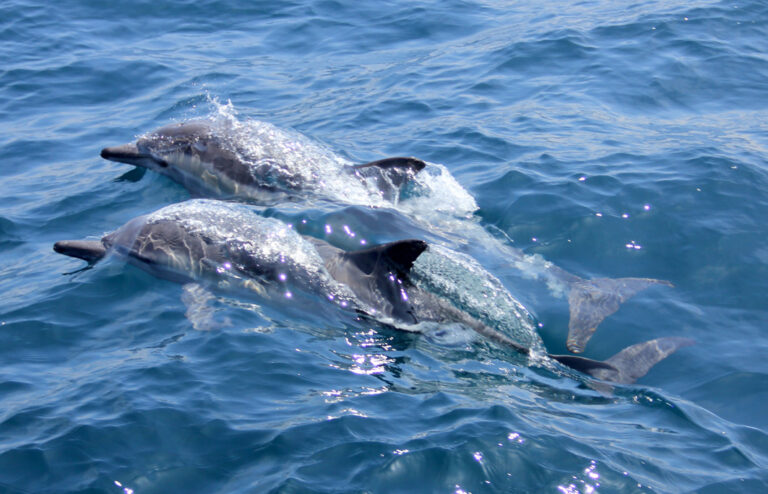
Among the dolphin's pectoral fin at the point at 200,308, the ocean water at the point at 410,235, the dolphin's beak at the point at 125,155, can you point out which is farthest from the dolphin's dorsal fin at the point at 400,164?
the dolphin's beak at the point at 125,155

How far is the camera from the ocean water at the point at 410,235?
5980 mm

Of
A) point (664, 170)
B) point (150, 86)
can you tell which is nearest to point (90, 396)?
point (664, 170)

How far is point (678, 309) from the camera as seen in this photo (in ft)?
28.4

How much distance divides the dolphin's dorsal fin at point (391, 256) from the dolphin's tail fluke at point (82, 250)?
3236 millimetres

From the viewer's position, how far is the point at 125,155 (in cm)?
Answer: 1234

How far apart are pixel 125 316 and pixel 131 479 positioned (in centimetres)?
306

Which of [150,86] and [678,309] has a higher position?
[150,86]

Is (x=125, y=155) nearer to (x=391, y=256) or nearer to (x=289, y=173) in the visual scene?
(x=289, y=173)

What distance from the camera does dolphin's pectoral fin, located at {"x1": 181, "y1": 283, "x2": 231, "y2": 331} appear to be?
805 cm

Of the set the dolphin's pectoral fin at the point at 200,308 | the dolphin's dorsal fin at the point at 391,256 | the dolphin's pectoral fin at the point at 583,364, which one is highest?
the dolphin's dorsal fin at the point at 391,256

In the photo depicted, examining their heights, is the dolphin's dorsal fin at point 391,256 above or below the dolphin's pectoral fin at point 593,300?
above

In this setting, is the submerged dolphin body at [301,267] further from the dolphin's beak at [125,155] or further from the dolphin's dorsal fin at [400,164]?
the dolphin's beak at [125,155]

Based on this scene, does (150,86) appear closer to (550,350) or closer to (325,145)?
(325,145)

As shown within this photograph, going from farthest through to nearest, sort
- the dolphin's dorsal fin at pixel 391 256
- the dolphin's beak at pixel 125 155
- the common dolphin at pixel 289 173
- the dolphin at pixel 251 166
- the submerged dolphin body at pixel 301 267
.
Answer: the dolphin's beak at pixel 125 155
the dolphin at pixel 251 166
the common dolphin at pixel 289 173
the submerged dolphin body at pixel 301 267
the dolphin's dorsal fin at pixel 391 256
